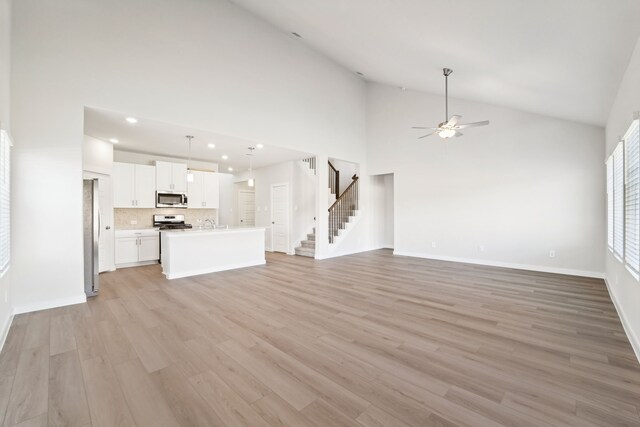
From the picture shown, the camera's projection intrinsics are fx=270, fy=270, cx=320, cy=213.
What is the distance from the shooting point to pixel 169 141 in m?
5.70

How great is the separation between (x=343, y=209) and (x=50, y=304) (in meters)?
6.72

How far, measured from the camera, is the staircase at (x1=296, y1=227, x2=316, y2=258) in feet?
25.4

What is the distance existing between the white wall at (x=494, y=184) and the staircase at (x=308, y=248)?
251 cm

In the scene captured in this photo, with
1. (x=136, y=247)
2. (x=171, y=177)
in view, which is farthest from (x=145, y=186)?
(x=136, y=247)

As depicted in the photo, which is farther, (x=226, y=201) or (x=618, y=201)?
(x=226, y=201)

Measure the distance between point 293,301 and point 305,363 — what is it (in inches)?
63.5

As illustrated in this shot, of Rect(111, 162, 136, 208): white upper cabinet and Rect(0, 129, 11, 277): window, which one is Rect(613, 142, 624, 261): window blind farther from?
Rect(111, 162, 136, 208): white upper cabinet

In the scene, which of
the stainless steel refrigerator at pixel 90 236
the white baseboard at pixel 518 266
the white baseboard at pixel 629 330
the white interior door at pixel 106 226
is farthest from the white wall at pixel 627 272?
the white interior door at pixel 106 226

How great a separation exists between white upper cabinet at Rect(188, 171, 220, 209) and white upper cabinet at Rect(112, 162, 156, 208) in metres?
0.95

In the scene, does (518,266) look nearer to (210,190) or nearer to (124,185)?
(210,190)

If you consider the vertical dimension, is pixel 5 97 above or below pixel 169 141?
below

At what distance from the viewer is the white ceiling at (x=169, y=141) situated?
177 inches

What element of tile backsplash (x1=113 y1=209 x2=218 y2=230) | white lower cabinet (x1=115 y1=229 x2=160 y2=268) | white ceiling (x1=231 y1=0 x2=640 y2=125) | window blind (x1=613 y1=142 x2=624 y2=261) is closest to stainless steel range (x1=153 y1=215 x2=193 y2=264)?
tile backsplash (x1=113 y1=209 x2=218 y2=230)

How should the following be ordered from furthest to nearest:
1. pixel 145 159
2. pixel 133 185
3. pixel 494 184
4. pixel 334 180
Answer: pixel 334 180 → pixel 145 159 → pixel 133 185 → pixel 494 184
